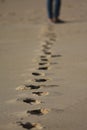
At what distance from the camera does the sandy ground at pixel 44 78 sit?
1.79m

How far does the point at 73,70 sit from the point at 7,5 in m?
5.99

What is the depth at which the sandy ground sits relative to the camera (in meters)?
1.79

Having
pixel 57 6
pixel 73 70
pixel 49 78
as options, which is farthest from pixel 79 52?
pixel 57 6

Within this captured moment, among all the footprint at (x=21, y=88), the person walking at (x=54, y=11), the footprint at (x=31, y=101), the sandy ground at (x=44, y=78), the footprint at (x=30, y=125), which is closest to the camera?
the footprint at (x=30, y=125)

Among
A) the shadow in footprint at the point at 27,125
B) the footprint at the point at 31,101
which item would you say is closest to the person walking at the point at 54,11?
the footprint at the point at 31,101

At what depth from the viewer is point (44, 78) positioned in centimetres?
255

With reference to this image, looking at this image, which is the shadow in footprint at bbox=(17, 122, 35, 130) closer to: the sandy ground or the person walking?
the sandy ground

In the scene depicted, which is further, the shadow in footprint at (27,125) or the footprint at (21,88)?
the footprint at (21,88)

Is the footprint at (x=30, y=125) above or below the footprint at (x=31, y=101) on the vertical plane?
below

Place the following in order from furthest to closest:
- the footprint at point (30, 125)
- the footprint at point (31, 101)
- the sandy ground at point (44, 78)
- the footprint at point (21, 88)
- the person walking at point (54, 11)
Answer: the person walking at point (54, 11) < the footprint at point (21, 88) < the footprint at point (31, 101) < the sandy ground at point (44, 78) < the footprint at point (30, 125)

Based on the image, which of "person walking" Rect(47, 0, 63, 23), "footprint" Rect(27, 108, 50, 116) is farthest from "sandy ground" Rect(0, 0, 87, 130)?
"person walking" Rect(47, 0, 63, 23)

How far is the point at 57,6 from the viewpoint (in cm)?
642

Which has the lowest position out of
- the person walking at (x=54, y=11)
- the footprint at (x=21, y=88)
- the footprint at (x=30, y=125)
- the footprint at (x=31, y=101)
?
the footprint at (x=30, y=125)

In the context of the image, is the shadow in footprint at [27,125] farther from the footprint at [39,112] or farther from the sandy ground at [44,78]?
the footprint at [39,112]
